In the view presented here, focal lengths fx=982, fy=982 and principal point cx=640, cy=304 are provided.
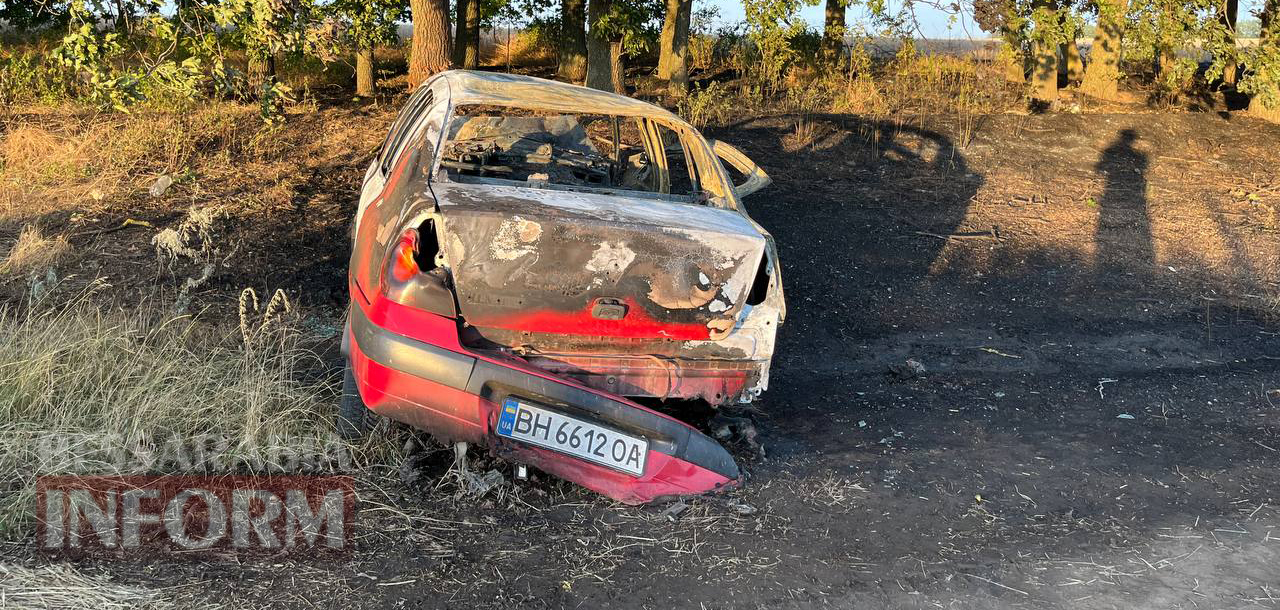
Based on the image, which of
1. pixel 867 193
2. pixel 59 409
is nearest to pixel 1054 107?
pixel 867 193

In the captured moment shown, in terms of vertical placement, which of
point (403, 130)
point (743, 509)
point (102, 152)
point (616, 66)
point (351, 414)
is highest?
point (616, 66)

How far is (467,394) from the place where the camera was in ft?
12.6

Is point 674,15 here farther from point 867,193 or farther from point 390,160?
point 390,160

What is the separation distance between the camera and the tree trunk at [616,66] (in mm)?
12719

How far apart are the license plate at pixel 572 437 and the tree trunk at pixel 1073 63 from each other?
14.8 m

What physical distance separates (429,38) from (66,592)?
Result: 321 inches

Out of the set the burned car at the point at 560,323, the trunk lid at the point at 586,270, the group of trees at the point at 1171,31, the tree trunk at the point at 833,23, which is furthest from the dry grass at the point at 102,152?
the tree trunk at the point at 833,23

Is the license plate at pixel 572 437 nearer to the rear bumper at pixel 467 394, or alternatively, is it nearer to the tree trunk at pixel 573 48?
the rear bumper at pixel 467 394

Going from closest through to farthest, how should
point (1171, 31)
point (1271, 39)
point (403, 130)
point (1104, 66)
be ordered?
1. point (403, 130)
2. point (1171, 31)
3. point (1271, 39)
4. point (1104, 66)

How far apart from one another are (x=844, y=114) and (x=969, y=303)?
18.0 ft

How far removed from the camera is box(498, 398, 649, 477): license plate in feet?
12.7

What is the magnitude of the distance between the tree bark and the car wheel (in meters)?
9.58

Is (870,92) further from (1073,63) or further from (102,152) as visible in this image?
(102,152)

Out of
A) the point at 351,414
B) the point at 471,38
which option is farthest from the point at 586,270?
the point at 471,38
